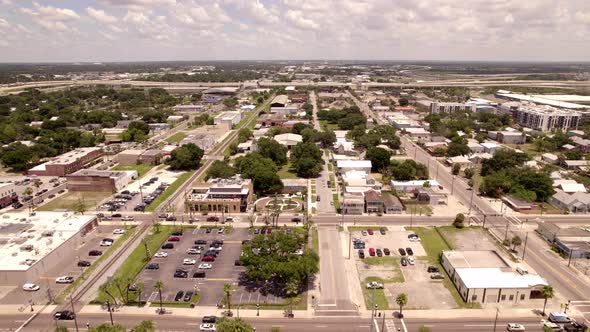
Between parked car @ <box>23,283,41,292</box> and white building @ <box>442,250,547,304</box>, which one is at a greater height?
white building @ <box>442,250,547,304</box>

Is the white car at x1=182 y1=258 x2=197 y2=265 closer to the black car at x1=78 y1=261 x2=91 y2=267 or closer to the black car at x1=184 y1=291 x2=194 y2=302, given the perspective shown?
the black car at x1=184 y1=291 x2=194 y2=302

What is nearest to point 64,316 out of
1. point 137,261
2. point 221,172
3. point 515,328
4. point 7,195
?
point 137,261

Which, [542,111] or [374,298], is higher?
[542,111]

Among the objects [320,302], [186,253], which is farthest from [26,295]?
[320,302]

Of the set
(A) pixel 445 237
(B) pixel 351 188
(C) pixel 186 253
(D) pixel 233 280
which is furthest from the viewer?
(B) pixel 351 188

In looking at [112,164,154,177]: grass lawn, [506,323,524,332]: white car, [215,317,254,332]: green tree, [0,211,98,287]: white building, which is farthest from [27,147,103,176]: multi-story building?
[506,323,524,332]: white car

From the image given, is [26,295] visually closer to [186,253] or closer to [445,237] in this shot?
[186,253]

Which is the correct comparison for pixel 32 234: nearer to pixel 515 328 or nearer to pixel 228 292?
pixel 228 292
